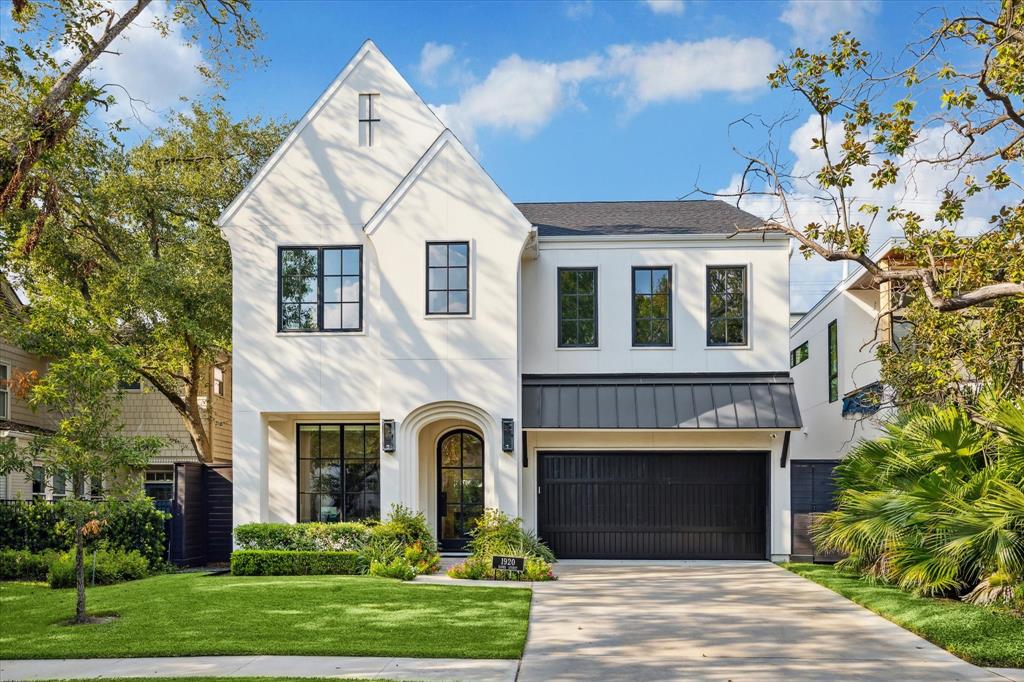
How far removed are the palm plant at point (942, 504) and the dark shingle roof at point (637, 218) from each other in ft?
20.9

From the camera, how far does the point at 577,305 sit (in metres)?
19.9

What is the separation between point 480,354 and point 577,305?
2842 millimetres

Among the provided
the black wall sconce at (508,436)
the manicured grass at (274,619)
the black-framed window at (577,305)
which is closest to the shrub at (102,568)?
the manicured grass at (274,619)

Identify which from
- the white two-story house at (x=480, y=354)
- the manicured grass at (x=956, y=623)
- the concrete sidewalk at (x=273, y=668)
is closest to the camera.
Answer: the concrete sidewalk at (x=273, y=668)

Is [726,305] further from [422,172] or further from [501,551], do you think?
[501,551]

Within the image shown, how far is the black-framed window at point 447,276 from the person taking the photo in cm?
1827

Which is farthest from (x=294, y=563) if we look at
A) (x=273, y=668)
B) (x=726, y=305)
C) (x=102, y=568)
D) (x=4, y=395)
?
(x=4, y=395)

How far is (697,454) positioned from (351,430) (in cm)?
715

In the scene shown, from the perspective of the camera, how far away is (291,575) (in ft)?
54.3

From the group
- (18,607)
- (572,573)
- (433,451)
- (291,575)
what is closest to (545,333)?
(433,451)

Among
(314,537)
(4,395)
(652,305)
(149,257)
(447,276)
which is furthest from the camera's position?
(4,395)

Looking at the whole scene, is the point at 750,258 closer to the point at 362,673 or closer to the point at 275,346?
the point at 275,346

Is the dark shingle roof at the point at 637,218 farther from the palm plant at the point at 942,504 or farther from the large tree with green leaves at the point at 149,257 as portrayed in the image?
the large tree with green leaves at the point at 149,257

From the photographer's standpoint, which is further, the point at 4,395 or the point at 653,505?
the point at 4,395
